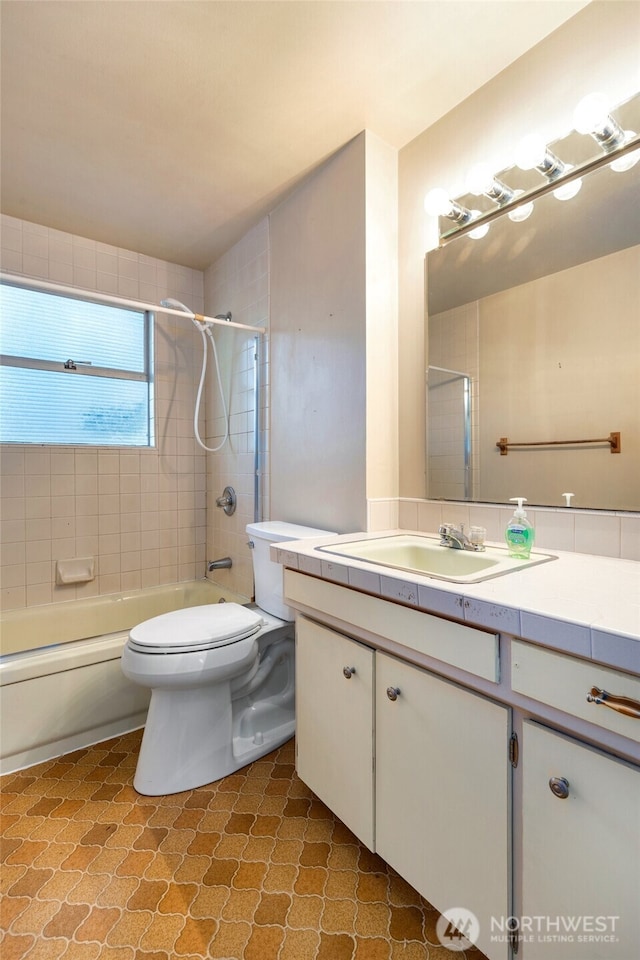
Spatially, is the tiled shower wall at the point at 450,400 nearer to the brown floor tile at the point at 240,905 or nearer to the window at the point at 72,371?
the brown floor tile at the point at 240,905

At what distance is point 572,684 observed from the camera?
660 mm

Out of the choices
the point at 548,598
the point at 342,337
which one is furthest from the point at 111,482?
the point at 548,598

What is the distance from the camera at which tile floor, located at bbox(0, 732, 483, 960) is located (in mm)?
959

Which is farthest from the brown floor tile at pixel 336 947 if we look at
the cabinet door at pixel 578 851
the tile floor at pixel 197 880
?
the cabinet door at pixel 578 851

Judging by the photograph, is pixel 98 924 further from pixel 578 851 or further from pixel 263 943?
pixel 578 851

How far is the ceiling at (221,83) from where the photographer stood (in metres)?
1.17

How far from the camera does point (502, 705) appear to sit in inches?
30.5

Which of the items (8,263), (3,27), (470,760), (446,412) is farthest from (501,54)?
(8,263)

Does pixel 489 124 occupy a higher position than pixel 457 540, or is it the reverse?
pixel 489 124

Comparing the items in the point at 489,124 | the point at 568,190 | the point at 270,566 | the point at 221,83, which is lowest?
the point at 270,566

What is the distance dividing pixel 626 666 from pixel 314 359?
1.51 m

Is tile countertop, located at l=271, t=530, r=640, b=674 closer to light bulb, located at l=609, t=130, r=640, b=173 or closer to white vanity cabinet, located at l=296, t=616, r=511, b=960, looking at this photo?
white vanity cabinet, located at l=296, t=616, r=511, b=960

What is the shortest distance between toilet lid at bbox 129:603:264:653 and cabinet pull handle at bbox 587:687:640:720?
1131 millimetres

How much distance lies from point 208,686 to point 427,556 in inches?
34.9
